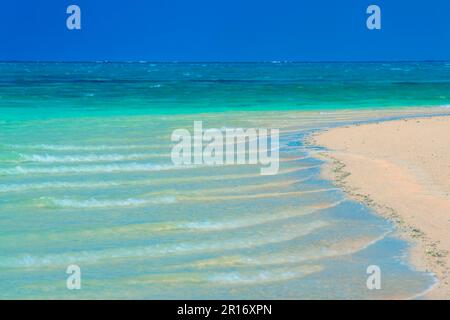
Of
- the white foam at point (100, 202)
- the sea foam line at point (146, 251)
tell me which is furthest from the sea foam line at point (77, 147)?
the sea foam line at point (146, 251)

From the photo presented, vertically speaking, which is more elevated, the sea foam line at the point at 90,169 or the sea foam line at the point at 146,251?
the sea foam line at the point at 90,169

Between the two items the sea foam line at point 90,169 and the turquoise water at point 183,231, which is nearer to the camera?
the turquoise water at point 183,231

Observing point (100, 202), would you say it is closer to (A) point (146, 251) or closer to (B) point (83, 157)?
(A) point (146, 251)

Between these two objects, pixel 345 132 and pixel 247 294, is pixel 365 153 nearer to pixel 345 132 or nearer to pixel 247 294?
pixel 345 132

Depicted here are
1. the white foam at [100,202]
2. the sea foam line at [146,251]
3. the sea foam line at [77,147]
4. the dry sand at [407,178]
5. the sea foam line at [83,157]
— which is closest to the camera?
the sea foam line at [146,251]

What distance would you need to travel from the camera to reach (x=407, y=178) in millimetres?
8891

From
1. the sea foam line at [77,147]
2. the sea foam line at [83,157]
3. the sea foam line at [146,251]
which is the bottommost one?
the sea foam line at [146,251]

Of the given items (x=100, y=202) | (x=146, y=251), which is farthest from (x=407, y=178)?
(x=146, y=251)

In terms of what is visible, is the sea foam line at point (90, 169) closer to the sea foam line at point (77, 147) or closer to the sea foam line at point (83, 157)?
the sea foam line at point (83, 157)

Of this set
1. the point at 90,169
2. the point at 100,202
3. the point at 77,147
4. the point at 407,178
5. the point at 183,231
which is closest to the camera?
the point at 183,231

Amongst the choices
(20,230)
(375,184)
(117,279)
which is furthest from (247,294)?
(375,184)

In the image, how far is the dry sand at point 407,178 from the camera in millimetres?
5918

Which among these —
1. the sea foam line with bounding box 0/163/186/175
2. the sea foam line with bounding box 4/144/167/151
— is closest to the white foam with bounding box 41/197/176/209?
the sea foam line with bounding box 0/163/186/175

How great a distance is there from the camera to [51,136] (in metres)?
15.3
